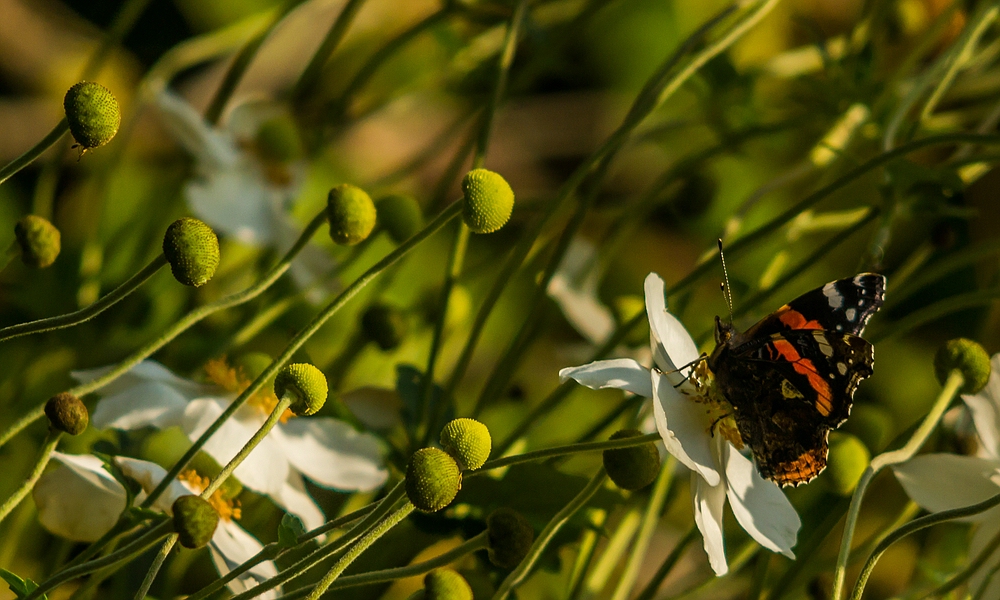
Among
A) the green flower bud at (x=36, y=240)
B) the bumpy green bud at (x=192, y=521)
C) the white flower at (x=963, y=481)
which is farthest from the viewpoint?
the white flower at (x=963, y=481)

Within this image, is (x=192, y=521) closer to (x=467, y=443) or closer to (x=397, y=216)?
(x=467, y=443)

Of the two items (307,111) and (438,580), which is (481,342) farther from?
(438,580)

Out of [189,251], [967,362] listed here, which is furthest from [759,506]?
[189,251]

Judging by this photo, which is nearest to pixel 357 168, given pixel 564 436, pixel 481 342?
pixel 481 342

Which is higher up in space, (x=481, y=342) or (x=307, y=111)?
(x=307, y=111)

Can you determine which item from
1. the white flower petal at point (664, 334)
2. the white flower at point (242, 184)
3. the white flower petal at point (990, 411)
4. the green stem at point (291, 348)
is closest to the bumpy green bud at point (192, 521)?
the green stem at point (291, 348)

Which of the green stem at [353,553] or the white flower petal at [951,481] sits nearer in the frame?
the green stem at [353,553]

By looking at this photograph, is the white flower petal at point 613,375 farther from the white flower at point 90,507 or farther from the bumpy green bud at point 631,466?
the white flower at point 90,507
